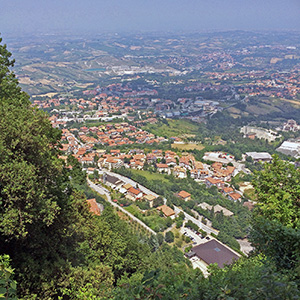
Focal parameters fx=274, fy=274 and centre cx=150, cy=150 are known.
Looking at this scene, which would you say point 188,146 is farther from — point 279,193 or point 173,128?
point 279,193

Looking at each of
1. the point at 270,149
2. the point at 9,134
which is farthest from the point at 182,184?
the point at 9,134

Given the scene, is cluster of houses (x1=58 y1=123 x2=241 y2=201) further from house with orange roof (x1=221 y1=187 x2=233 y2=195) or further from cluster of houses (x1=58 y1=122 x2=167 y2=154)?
cluster of houses (x1=58 y1=122 x2=167 y2=154)

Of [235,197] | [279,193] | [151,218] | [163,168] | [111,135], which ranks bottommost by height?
[235,197]

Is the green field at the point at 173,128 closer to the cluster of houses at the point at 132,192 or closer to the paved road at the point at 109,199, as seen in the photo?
the cluster of houses at the point at 132,192

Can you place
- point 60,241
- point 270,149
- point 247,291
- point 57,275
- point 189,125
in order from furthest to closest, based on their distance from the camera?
1. point 189,125
2. point 270,149
3. point 60,241
4. point 57,275
5. point 247,291

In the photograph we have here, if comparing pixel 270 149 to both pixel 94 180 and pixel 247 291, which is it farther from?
pixel 247 291

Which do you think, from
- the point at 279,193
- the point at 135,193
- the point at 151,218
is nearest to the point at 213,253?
the point at 151,218

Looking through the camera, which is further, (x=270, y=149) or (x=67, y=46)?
(x=67, y=46)
